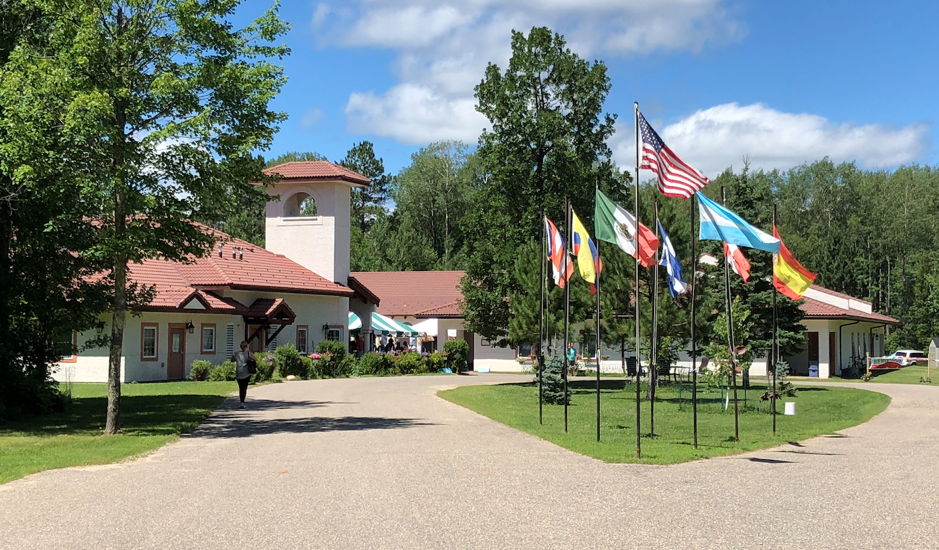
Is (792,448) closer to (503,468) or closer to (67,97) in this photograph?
(503,468)

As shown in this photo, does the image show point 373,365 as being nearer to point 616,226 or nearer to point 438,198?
point 616,226

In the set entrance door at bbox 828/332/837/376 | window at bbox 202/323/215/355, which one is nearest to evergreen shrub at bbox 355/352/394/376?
window at bbox 202/323/215/355

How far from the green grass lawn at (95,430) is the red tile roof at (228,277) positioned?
315 inches

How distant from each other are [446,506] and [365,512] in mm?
873

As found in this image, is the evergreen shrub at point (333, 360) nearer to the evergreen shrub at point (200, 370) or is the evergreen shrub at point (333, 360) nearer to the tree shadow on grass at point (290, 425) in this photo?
the evergreen shrub at point (200, 370)

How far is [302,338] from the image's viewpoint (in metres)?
44.7

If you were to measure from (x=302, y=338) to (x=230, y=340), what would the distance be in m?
5.16

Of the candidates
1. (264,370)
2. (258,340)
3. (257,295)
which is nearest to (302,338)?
(258,340)

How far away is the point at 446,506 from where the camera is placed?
Answer: 33.2ft

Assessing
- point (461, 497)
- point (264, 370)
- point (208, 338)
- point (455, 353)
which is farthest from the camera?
point (455, 353)

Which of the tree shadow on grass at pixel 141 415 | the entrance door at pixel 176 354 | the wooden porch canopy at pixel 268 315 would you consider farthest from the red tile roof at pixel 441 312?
the tree shadow on grass at pixel 141 415

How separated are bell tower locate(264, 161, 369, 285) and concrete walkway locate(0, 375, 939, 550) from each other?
1168 inches

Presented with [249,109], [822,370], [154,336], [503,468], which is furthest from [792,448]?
[822,370]

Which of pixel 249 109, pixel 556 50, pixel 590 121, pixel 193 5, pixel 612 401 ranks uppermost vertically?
pixel 556 50
